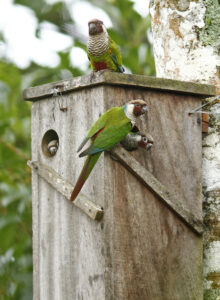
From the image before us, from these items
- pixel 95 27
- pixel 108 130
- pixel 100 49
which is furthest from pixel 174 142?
pixel 95 27

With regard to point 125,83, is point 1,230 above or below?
below

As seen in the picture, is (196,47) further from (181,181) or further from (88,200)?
(88,200)

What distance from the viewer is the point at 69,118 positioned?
3.57 m

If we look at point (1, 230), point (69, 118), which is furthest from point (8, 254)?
point (69, 118)

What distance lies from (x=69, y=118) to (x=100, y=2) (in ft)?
7.31

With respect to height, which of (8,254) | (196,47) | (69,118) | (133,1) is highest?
(133,1)

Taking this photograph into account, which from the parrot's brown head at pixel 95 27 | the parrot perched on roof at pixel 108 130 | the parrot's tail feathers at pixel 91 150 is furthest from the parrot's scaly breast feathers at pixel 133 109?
the parrot's brown head at pixel 95 27

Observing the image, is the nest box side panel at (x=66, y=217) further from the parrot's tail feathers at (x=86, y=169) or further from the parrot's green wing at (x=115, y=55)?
the parrot's green wing at (x=115, y=55)

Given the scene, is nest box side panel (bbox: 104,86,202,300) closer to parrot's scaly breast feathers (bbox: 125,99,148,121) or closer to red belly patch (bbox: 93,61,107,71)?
parrot's scaly breast feathers (bbox: 125,99,148,121)

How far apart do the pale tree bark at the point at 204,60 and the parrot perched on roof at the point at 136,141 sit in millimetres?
534

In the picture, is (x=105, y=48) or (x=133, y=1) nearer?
(x=105, y=48)

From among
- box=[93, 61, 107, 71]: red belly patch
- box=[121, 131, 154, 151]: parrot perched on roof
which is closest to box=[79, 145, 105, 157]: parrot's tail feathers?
box=[121, 131, 154, 151]: parrot perched on roof

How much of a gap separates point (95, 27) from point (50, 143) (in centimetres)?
80

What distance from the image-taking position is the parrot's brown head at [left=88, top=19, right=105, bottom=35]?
3836 mm
